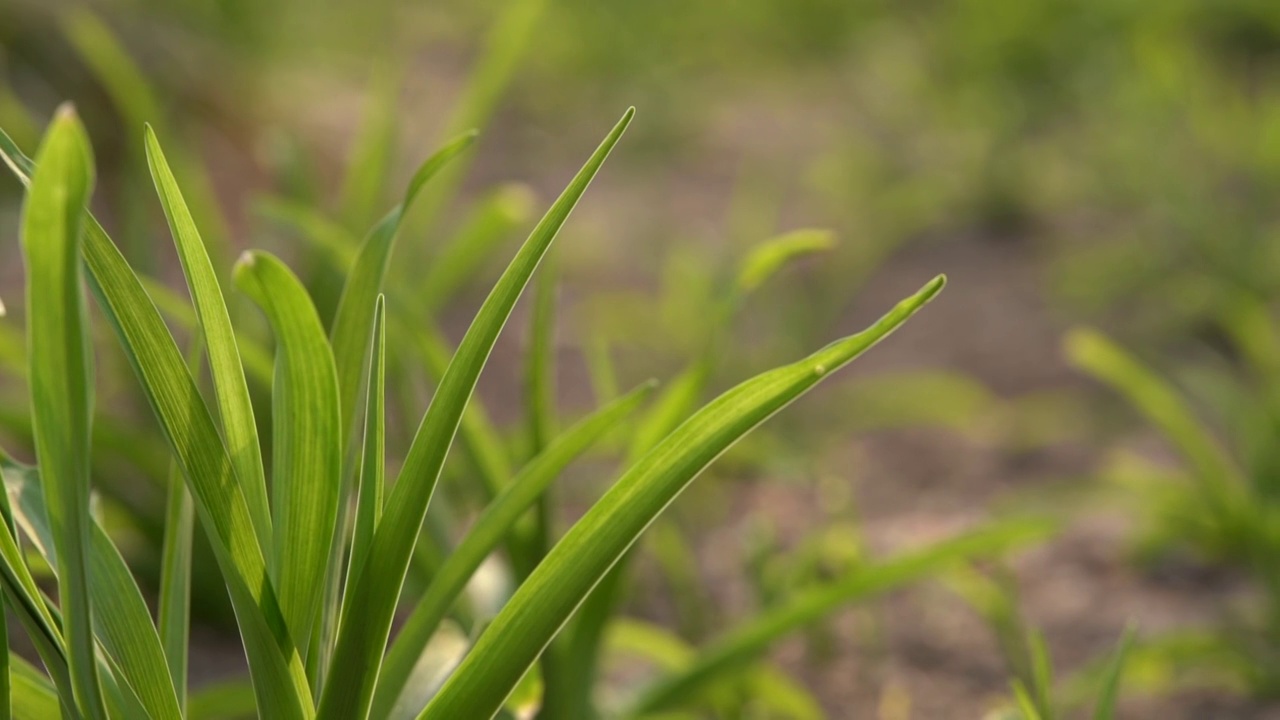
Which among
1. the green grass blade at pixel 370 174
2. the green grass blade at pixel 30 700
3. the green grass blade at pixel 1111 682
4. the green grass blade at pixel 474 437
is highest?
the green grass blade at pixel 370 174

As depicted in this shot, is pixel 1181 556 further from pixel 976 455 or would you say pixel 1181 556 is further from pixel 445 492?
pixel 445 492

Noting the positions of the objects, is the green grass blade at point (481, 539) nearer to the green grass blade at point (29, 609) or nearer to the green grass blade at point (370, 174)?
the green grass blade at point (29, 609)

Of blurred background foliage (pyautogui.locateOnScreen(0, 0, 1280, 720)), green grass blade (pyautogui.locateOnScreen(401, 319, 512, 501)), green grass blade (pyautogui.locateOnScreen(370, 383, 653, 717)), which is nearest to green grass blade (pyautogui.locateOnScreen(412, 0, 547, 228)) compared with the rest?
blurred background foliage (pyautogui.locateOnScreen(0, 0, 1280, 720))

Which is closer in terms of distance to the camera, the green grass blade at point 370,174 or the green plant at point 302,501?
the green plant at point 302,501

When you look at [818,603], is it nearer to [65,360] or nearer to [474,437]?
[474,437]

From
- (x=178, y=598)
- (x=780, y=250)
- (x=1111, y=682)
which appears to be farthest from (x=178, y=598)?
(x=1111, y=682)

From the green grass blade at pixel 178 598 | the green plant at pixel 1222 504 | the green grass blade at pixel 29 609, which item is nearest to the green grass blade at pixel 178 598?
the green grass blade at pixel 178 598
